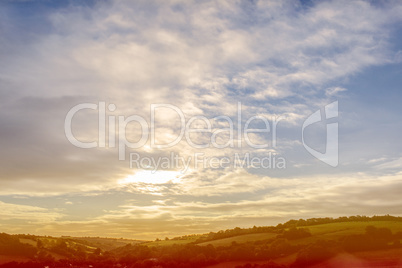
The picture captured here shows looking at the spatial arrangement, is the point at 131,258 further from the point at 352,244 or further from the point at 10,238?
the point at 352,244

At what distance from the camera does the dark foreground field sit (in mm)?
44031

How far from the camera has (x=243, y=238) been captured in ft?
168

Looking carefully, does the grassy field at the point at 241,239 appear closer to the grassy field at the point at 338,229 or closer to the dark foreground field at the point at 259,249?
the dark foreground field at the point at 259,249

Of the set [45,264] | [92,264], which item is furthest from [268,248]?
[45,264]

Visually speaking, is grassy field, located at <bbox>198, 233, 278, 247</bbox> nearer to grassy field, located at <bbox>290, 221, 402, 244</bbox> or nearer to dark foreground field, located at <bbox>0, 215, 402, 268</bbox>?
dark foreground field, located at <bbox>0, 215, 402, 268</bbox>

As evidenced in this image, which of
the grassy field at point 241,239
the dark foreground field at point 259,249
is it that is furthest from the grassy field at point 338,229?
the grassy field at point 241,239

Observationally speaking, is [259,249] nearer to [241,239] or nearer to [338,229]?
[241,239]

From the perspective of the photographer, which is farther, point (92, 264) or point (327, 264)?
point (92, 264)

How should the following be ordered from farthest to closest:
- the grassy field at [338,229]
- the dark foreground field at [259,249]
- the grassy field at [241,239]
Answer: the grassy field at [241,239], the grassy field at [338,229], the dark foreground field at [259,249]

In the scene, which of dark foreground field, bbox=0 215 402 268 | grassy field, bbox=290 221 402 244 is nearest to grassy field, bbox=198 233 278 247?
dark foreground field, bbox=0 215 402 268

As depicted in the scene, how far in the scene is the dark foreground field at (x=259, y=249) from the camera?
44031 millimetres

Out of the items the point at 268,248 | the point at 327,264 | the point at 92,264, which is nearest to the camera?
the point at 327,264

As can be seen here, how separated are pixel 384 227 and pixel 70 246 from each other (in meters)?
45.3

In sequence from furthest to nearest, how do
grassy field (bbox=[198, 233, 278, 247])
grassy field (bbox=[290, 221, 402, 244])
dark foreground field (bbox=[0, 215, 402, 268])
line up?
grassy field (bbox=[198, 233, 278, 247])
grassy field (bbox=[290, 221, 402, 244])
dark foreground field (bbox=[0, 215, 402, 268])
